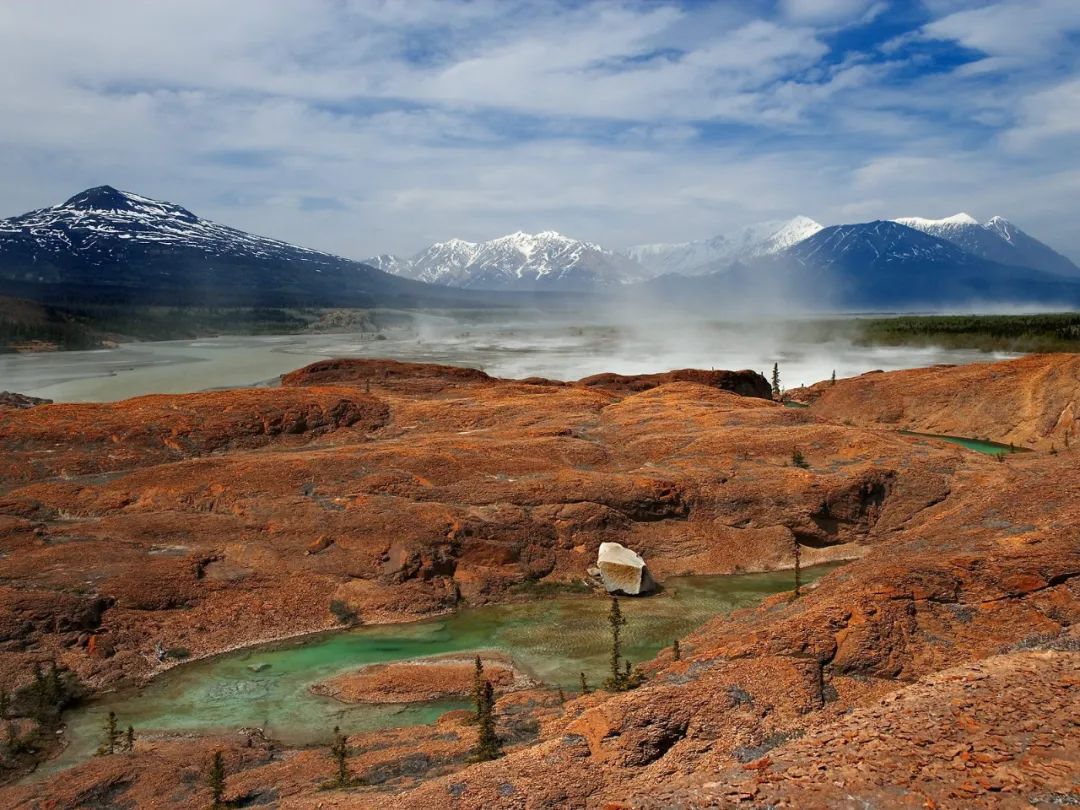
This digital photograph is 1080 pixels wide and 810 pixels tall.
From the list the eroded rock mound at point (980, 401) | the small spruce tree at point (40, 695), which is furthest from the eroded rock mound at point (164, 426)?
the eroded rock mound at point (980, 401)

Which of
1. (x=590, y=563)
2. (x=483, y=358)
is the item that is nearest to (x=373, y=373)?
(x=590, y=563)

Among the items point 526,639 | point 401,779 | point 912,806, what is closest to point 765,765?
point 912,806

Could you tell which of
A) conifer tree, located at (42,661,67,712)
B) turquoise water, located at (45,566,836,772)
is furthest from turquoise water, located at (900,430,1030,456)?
conifer tree, located at (42,661,67,712)

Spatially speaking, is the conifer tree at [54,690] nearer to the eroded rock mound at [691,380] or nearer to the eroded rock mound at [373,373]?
the eroded rock mound at [373,373]

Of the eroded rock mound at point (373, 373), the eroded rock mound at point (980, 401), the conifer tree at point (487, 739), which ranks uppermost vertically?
the eroded rock mound at point (373, 373)

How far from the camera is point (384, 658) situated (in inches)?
990

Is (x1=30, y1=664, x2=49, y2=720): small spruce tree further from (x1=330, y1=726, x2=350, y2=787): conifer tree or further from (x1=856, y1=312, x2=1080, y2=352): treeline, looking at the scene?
(x1=856, y1=312, x2=1080, y2=352): treeline

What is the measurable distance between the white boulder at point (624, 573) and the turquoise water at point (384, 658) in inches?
18.3

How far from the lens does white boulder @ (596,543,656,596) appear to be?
29.4m

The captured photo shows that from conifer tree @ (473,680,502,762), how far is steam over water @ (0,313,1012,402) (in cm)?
8555

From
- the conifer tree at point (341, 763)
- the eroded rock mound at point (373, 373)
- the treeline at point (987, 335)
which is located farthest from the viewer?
the treeline at point (987, 335)

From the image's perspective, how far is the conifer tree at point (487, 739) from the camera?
50.1 feet

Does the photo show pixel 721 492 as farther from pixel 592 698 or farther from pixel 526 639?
pixel 592 698

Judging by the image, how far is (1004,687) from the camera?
12312 mm
